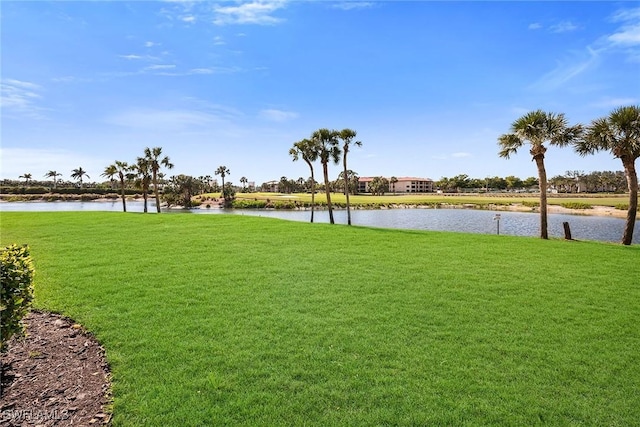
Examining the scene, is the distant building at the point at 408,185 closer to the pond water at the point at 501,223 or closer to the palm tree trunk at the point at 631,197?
the pond water at the point at 501,223

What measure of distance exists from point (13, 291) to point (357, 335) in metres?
4.75

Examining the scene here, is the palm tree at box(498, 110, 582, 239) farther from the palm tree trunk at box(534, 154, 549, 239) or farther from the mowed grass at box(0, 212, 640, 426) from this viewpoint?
the mowed grass at box(0, 212, 640, 426)

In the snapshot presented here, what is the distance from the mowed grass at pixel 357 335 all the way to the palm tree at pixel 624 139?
762 cm

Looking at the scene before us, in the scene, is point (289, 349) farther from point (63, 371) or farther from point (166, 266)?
point (166, 266)

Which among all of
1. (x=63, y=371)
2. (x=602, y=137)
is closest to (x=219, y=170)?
(x=602, y=137)

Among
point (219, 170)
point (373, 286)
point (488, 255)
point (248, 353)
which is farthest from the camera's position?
point (219, 170)

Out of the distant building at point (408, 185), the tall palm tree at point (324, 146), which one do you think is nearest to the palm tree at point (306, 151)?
the tall palm tree at point (324, 146)

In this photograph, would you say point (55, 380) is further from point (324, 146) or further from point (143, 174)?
point (143, 174)

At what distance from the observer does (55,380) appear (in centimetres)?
461

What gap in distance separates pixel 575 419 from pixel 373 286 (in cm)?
510

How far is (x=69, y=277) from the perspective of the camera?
368 inches

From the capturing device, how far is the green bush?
4230mm

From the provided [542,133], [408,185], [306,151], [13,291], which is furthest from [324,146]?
[408,185]

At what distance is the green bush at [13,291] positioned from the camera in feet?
13.9
